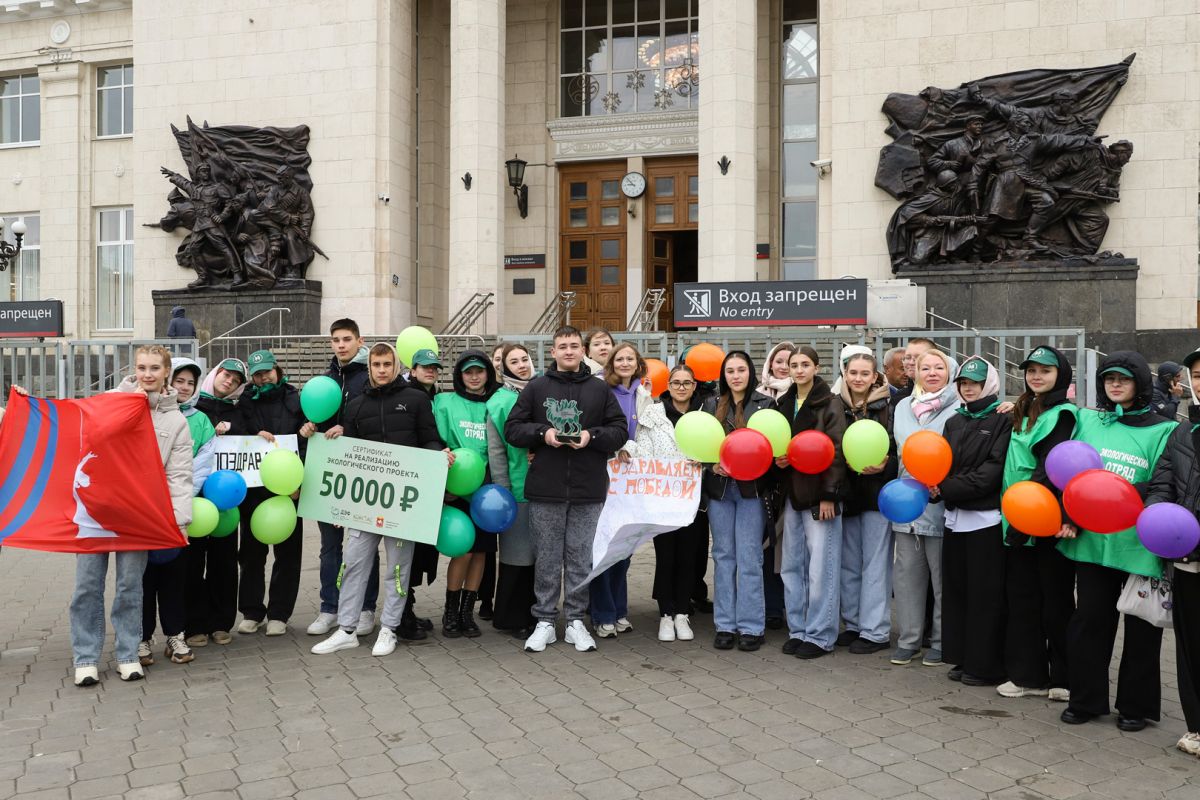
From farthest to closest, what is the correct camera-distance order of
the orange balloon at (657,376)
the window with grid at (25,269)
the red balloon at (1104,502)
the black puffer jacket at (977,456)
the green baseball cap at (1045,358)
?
the window with grid at (25,269)
the orange balloon at (657,376)
the black puffer jacket at (977,456)
the green baseball cap at (1045,358)
the red balloon at (1104,502)

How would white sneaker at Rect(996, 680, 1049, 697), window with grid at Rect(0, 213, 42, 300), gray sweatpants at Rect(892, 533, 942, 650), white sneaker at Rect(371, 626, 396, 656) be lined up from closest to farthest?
white sneaker at Rect(996, 680, 1049, 697)
gray sweatpants at Rect(892, 533, 942, 650)
white sneaker at Rect(371, 626, 396, 656)
window with grid at Rect(0, 213, 42, 300)

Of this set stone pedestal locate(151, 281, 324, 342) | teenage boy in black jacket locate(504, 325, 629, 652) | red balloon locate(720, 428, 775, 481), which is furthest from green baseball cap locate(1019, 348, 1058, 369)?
stone pedestal locate(151, 281, 324, 342)

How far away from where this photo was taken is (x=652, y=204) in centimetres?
2367

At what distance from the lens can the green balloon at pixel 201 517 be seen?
636cm

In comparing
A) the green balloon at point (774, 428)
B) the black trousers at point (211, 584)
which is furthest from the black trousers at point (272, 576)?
the green balloon at point (774, 428)

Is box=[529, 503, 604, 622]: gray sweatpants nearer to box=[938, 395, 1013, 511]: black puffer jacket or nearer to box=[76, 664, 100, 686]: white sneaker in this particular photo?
box=[938, 395, 1013, 511]: black puffer jacket

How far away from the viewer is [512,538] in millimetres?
7078

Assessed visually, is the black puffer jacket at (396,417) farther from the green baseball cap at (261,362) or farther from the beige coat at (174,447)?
the beige coat at (174,447)

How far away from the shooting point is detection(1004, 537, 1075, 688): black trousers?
566 centimetres

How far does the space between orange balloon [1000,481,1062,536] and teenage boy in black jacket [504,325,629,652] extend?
250cm

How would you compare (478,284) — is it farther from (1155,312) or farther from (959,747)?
(959,747)

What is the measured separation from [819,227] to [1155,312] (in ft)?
20.3

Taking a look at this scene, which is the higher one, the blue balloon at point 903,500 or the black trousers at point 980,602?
the blue balloon at point 903,500

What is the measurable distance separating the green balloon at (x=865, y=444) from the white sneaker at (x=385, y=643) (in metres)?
3.29
